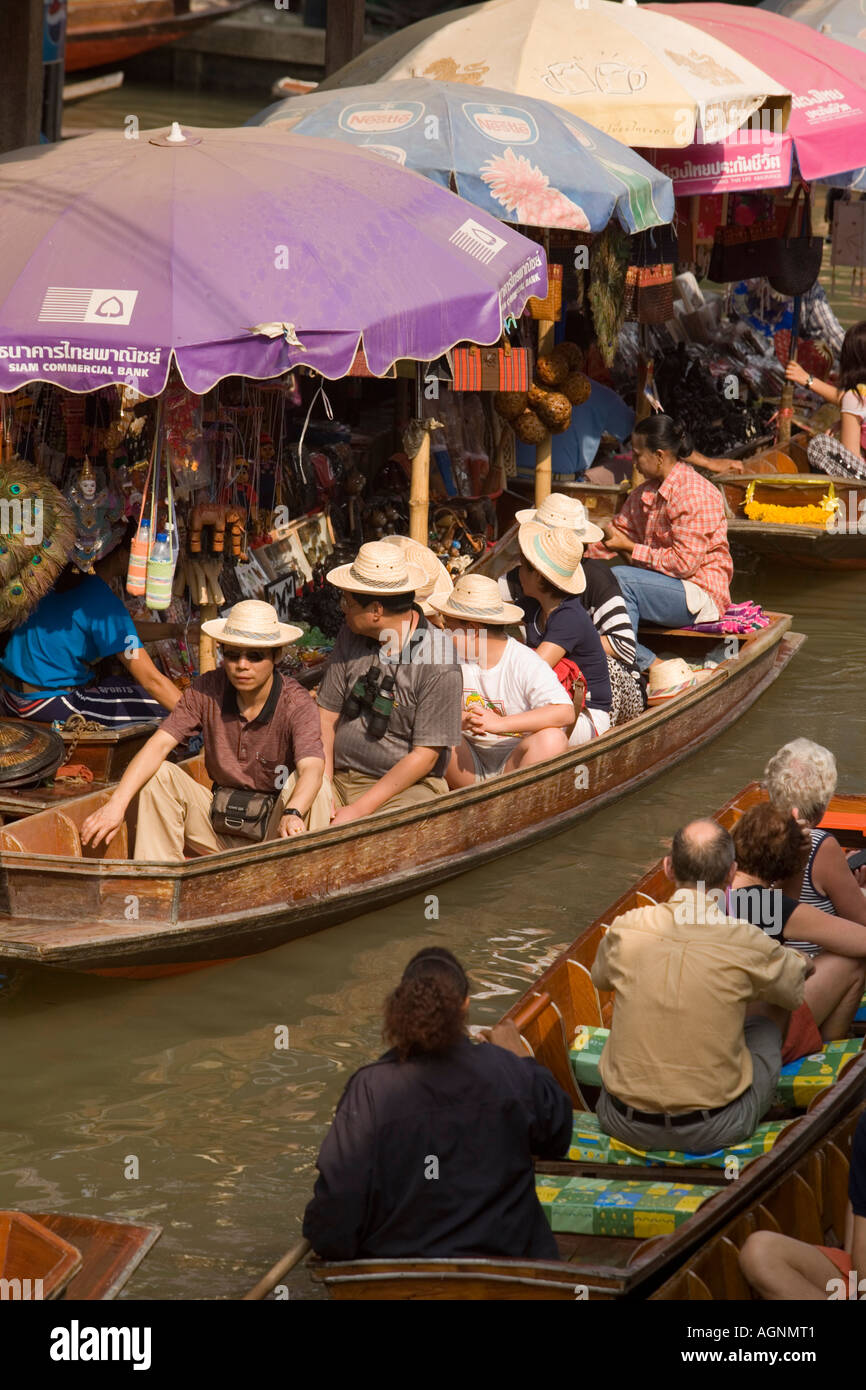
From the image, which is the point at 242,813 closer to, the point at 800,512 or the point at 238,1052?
the point at 238,1052

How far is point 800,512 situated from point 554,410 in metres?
2.53

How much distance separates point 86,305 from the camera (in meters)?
7.37

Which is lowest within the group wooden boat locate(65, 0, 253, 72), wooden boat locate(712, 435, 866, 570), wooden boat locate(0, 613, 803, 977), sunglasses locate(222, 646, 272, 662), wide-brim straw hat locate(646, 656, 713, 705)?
wooden boat locate(0, 613, 803, 977)

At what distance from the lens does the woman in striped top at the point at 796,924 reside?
5734mm

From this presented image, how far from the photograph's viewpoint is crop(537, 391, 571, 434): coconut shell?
1140cm

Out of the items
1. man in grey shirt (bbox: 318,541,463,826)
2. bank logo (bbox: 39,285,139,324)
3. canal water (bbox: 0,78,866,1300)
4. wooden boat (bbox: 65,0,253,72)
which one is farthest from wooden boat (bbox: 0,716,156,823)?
wooden boat (bbox: 65,0,253,72)

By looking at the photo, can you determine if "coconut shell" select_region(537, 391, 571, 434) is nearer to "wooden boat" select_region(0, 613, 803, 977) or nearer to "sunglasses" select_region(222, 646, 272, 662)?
"wooden boat" select_region(0, 613, 803, 977)

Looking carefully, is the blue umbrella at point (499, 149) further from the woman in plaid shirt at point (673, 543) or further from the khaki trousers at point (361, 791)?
the khaki trousers at point (361, 791)

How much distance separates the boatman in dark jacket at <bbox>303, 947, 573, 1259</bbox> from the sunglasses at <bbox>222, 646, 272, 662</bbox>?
2.82m

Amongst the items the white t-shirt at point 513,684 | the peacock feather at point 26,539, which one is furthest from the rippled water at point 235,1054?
the peacock feather at point 26,539

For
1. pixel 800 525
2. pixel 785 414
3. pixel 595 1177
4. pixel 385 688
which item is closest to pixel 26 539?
pixel 385 688

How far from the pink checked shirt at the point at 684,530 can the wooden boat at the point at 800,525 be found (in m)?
2.02
